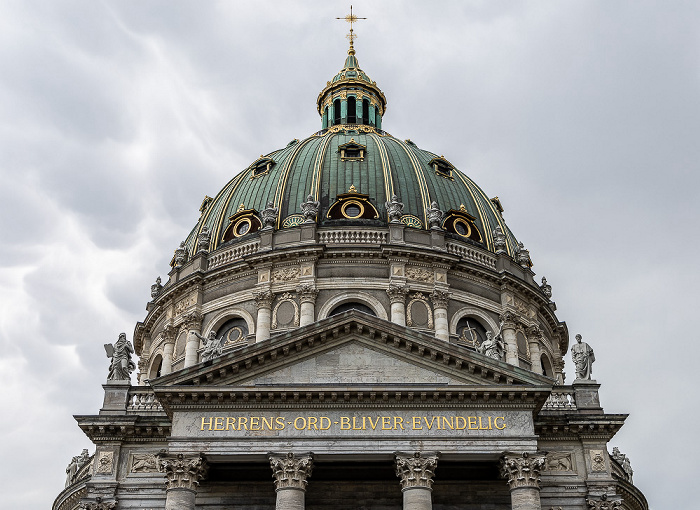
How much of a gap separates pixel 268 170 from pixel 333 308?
12056 millimetres

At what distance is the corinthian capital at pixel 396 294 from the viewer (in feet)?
139

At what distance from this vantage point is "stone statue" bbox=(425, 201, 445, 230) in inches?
1806

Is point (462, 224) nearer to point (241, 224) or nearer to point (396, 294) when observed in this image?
point (396, 294)

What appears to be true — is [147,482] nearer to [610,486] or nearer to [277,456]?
[277,456]

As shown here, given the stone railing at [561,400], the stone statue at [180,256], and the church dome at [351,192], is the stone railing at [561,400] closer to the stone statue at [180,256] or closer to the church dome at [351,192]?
the church dome at [351,192]

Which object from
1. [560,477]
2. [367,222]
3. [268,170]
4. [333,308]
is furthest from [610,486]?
[268,170]

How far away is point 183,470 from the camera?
1105 inches

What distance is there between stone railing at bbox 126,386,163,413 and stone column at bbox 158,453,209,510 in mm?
5135

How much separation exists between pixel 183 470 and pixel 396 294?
1703 centimetres

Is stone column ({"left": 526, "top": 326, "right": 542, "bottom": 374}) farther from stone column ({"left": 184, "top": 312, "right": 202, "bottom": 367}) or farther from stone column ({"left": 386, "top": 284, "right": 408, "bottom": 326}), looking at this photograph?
stone column ({"left": 184, "top": 312, "right": 202, "bottom": 367})

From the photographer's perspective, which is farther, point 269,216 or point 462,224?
point 462,224

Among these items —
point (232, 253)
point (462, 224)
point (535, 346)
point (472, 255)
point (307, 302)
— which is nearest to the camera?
point (307, 302)

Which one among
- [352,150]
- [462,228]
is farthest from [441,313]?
[352,150]

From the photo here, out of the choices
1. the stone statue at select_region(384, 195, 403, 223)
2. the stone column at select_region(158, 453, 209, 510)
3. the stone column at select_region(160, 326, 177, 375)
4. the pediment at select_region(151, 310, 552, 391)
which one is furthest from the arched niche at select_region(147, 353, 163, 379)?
the stone column at select_region(158, 453, 209, 510)
